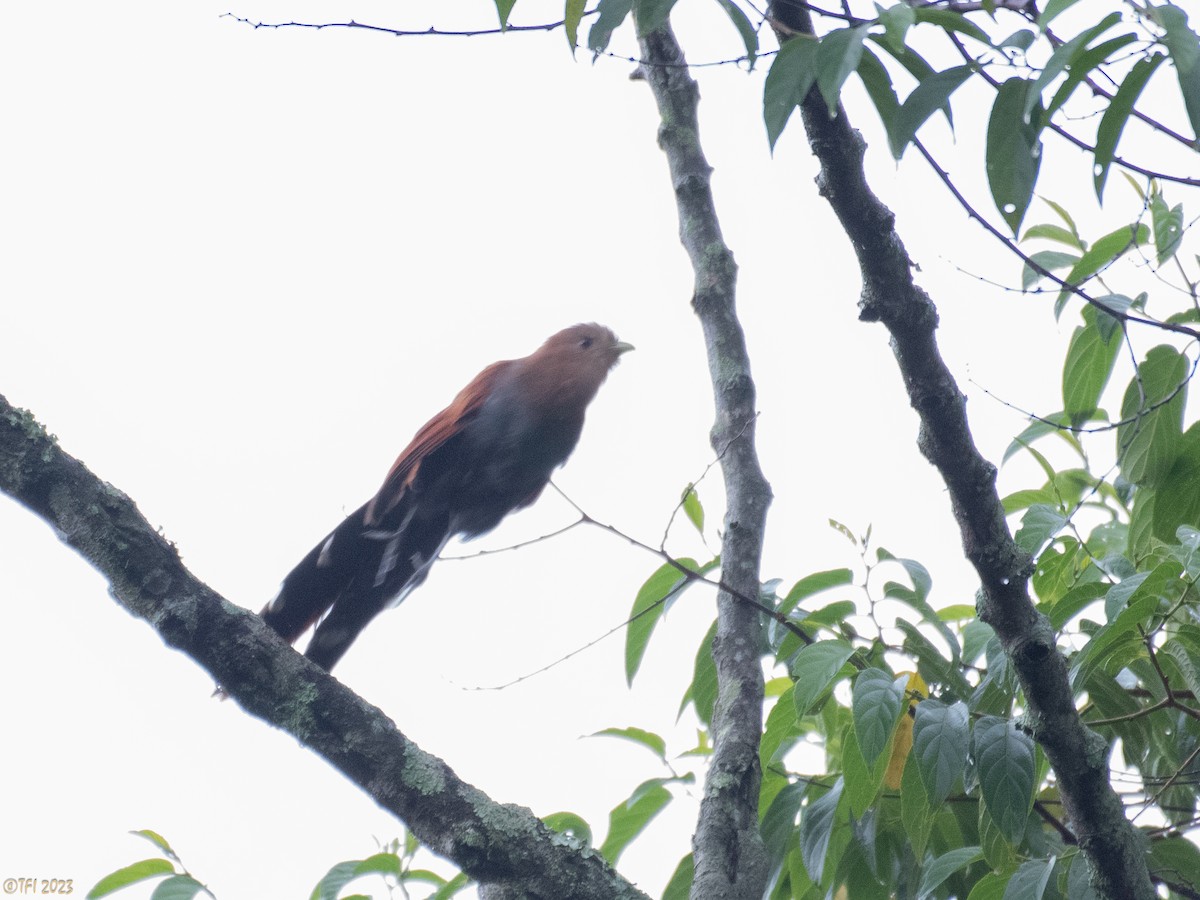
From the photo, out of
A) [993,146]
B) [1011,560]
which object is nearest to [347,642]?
[1011,560]

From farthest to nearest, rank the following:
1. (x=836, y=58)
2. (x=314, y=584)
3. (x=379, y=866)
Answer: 1. (x=314, y=584)
2. (x=379, y=866)
3. (x=836, y=58)

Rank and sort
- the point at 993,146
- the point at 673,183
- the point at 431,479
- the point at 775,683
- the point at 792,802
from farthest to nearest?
1. the point at 431,479
2. the point at 673,183
3. the point at 775,683
4. the point at 792,802
5. the point at 993,146

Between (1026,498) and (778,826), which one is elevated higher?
(1026,498)

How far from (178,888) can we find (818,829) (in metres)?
1.34

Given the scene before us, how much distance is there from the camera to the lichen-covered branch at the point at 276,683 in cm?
197

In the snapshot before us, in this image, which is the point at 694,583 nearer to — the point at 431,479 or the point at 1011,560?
the point at 1011,560

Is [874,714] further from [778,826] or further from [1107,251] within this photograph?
[1107,251]

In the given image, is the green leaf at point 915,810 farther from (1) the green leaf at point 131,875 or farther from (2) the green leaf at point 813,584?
(1) the green leaf at point 131,875

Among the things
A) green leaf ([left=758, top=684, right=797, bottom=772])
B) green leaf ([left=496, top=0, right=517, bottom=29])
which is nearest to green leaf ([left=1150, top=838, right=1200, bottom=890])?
green leaf ([left=758, top=684, right=797, bottom=772])

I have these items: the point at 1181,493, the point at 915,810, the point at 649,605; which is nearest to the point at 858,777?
the point at 915,810

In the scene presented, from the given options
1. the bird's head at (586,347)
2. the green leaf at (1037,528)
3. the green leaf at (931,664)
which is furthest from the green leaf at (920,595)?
the bird's head at (586,347)

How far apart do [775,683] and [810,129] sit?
135 cm

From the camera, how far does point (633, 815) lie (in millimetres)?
2477

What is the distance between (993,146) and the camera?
4.88 ft
